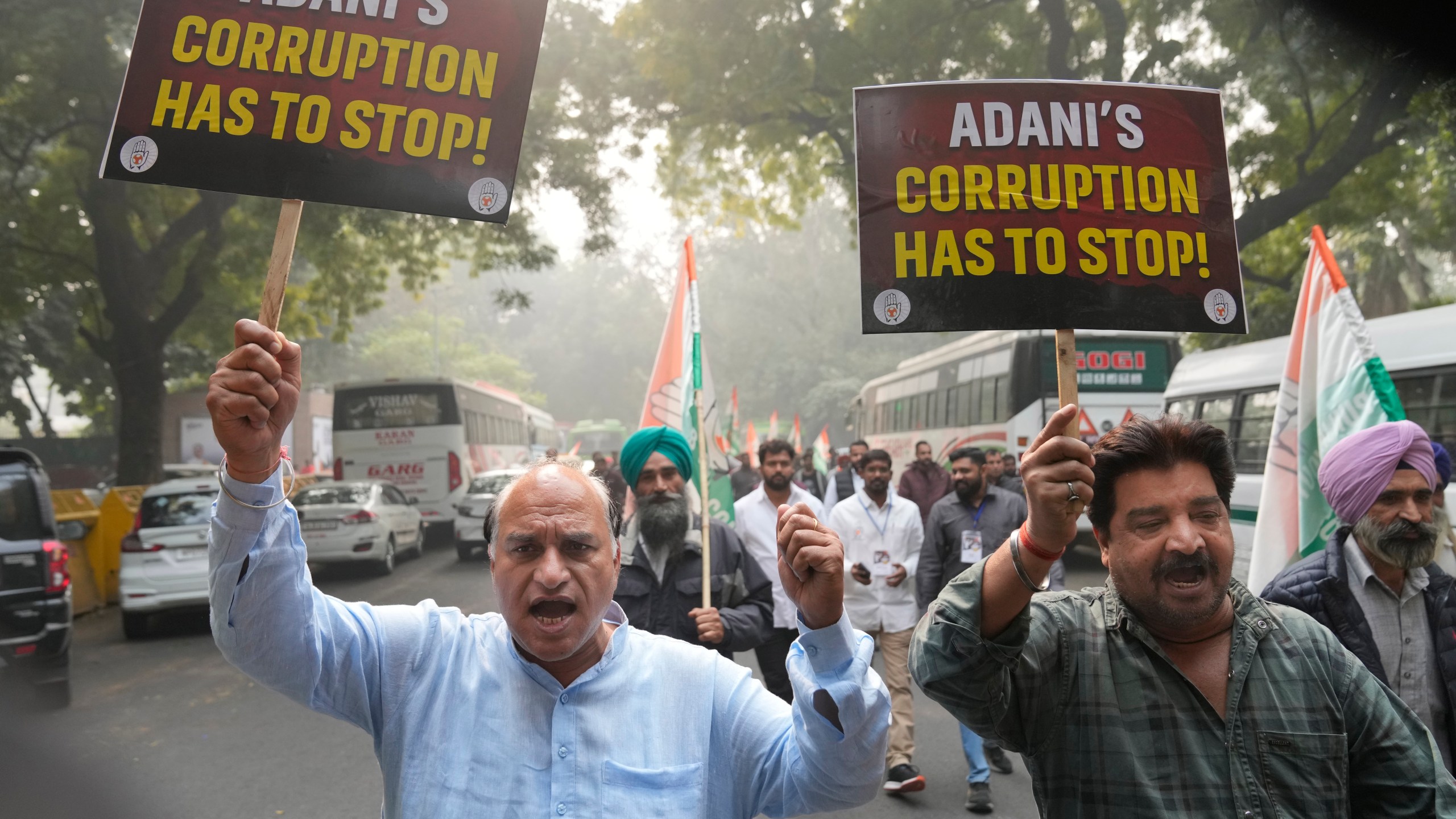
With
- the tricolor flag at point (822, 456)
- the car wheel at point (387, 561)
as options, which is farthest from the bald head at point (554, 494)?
the tricolor flag at point (822, 456)

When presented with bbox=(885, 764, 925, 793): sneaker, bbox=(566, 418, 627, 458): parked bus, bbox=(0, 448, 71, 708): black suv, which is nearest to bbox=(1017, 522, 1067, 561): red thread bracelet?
bbox=(885, 764, 925, 793): sneaker

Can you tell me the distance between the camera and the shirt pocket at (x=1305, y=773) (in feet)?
6.43

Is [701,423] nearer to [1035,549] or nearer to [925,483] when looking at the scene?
[1035,549]

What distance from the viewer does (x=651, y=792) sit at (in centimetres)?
195

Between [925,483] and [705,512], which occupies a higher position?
[925,483]

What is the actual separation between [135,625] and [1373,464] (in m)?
11.1

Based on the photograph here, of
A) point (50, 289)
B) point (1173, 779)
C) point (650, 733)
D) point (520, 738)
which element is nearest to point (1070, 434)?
point (1173, 779)

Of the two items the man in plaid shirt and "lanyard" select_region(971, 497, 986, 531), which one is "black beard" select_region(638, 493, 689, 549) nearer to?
the man in plaid shirt

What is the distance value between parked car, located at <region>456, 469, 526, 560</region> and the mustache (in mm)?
15314

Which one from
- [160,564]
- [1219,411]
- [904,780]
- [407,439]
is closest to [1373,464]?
[904,780]

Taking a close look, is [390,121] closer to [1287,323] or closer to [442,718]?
[442,718]

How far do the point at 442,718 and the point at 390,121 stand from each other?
4.63 ft

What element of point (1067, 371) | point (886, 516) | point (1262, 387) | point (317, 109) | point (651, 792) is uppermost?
point (1262, 387)

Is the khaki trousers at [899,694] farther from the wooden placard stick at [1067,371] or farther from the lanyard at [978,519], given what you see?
the wooden placard stick at [1067,371]
